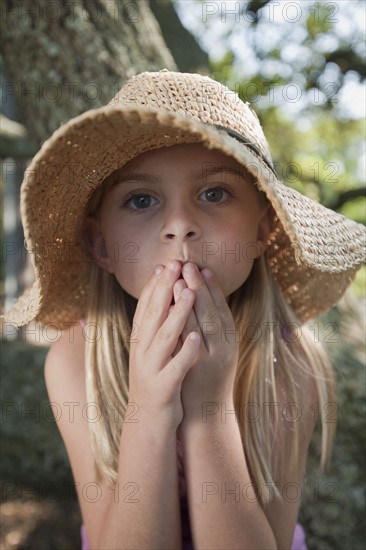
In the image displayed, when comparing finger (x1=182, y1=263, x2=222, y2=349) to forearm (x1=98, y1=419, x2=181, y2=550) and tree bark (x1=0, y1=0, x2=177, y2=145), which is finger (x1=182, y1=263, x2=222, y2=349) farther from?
tree bark (x1=0, y1=0, x2=177, y2=145)

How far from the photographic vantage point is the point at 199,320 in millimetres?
1308

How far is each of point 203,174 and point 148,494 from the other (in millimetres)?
730

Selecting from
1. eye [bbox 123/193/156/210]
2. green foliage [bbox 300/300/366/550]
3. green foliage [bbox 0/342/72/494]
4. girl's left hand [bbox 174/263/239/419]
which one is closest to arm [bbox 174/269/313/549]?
girl's left hand [bbox 174/263/239/419]

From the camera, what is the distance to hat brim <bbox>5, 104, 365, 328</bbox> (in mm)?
1143

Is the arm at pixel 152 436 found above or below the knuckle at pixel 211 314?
below

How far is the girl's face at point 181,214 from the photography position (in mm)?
1289

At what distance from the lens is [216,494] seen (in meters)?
1.35

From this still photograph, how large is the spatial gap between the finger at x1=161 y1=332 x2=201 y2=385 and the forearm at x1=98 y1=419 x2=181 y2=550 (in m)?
0.14

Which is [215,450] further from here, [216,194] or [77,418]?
[216,194]

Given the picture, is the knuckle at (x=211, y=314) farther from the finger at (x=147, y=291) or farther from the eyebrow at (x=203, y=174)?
the eyebrow at (x=203, y=174)

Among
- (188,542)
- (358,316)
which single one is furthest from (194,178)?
(358,316)

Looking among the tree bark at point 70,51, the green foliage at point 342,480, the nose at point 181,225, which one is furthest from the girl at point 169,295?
the tree bark at point 70,51

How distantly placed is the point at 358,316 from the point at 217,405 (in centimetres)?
152

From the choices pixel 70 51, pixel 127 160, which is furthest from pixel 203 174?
pixel 70 51
